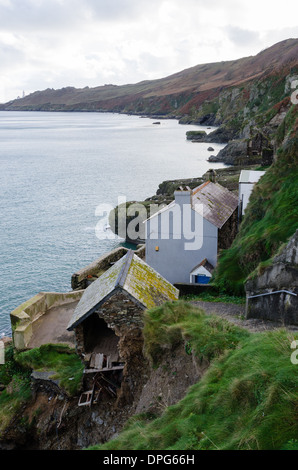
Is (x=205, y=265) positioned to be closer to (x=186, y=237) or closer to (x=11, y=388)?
(x=186, y=237)

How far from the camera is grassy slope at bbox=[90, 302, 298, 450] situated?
554 cm

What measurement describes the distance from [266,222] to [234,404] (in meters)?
13.4

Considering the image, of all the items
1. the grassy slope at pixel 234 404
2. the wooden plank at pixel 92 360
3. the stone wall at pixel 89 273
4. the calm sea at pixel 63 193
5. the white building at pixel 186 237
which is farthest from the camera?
the calm sea at pixel 63 193

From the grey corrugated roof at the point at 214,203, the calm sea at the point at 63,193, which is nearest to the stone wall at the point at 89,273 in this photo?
the calm sea at the point at 63,193

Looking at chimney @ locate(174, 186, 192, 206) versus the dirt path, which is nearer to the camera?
the dirt path

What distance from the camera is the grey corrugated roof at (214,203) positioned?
24.0 m

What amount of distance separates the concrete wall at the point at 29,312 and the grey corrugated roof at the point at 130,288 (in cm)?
509

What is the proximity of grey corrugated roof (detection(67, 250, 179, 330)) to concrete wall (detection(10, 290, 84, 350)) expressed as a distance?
509 centimetres

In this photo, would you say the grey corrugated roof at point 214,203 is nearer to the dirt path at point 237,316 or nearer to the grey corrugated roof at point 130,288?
the dirt path at point 237,316

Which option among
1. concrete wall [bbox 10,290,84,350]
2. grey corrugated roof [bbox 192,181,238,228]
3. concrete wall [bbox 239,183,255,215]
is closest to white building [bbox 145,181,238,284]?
grey corrugated roof [bbox 192,181,238,228]

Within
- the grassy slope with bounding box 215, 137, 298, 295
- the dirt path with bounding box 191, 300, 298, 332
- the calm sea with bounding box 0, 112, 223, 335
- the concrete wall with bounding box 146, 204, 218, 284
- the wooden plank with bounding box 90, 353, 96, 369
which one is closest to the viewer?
the dirt path with bounding box 191, 300, 298, 332

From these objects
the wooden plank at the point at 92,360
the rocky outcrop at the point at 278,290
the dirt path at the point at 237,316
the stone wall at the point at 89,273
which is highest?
the rocky outcrop at the point at 278,290

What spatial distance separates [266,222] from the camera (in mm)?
18781

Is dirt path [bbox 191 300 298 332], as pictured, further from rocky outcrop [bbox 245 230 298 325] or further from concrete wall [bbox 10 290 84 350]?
concrete wall [bbox 10 290 84 350]
